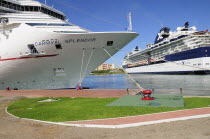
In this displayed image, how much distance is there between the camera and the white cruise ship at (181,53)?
2068 inches

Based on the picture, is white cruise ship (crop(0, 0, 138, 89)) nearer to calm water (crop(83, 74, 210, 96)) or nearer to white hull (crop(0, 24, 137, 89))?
white hull (crop(0, 24, 137, 89))

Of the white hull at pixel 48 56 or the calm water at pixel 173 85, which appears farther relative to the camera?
the calm water at pixel 173 85

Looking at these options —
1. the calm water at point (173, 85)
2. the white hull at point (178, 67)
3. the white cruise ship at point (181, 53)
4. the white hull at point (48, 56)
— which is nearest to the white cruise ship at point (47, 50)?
the white hull at point (48, 56)

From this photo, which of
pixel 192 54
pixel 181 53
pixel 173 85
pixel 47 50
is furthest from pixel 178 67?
pixel 47 50

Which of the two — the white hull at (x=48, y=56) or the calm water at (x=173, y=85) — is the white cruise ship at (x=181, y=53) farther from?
the white hull at (x=48, y=56)

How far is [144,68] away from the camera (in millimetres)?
83062

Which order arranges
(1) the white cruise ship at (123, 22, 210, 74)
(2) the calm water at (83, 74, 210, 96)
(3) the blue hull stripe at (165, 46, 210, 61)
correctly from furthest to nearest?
(1) the white cruise ship at (123, 22, 210, 74), (3) the blue hull stripe at (165, 46, 210, 61), (2) the calm water at (83, 74, 210, 96)

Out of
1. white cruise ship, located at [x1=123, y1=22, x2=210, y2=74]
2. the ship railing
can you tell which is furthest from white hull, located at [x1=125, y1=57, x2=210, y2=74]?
the ship railing

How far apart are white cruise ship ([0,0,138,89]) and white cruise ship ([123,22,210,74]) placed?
24.7 m

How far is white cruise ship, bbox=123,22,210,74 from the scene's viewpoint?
52.5 meters

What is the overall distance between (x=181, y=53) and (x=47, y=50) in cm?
5194

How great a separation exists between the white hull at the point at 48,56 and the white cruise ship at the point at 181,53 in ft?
81.1

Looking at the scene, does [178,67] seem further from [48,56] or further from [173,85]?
[48,56]

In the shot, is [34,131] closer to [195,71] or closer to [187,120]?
[187,120]
